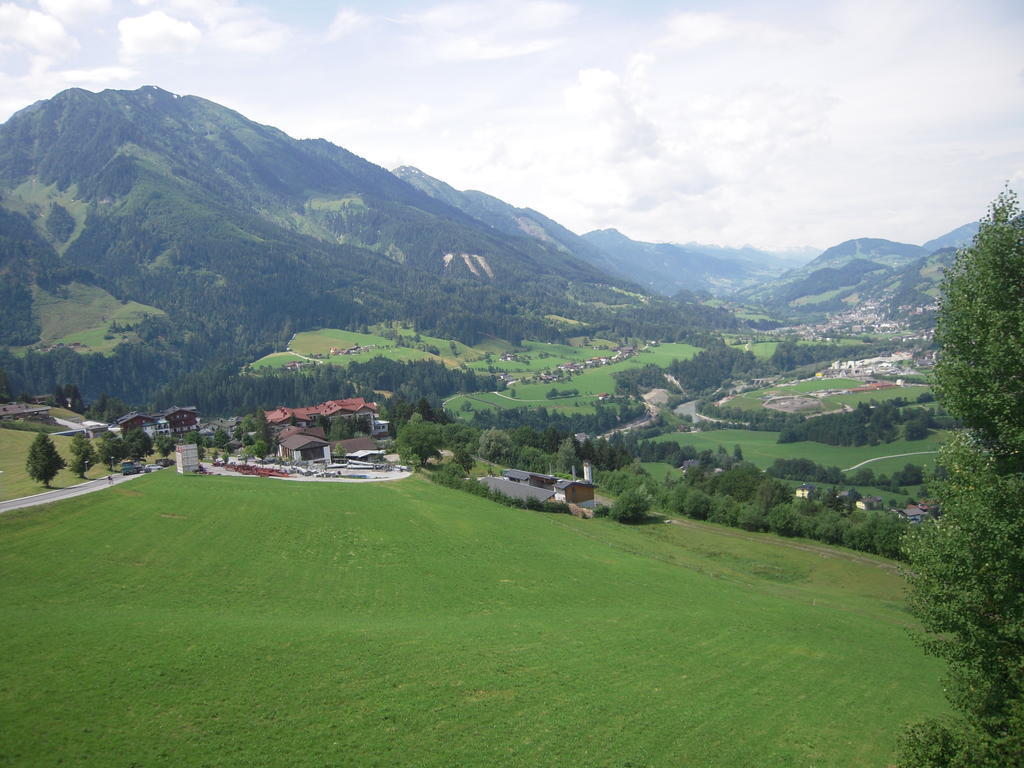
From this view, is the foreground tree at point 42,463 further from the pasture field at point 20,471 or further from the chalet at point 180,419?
the chalet at point 180,419

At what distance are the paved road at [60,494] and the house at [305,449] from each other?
93.3ft

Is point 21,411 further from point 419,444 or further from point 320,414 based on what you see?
point 419,444

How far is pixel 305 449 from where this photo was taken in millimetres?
78375

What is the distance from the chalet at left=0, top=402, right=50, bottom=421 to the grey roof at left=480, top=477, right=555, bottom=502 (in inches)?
2893

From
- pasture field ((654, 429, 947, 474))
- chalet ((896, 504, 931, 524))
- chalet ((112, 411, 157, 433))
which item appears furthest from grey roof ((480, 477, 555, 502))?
pasture field ((654, 429, 947, 474))

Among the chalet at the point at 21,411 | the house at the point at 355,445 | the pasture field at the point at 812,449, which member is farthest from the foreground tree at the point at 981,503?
the chalet at the point at 21,411

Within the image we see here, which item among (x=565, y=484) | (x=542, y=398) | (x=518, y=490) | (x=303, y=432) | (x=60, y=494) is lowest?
(x=565, y=484)

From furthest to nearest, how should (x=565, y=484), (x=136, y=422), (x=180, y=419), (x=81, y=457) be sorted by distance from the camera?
(x=180, y=419)
(x=136, y=422)
(x=565, y=484)
(x=81, y=457)

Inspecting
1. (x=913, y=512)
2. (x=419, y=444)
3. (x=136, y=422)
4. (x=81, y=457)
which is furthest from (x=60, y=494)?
(x=913, y=512)

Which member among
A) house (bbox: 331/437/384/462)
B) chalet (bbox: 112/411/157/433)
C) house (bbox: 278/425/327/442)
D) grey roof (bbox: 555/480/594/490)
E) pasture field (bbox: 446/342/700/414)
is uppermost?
chalet (bbox: 112/411/157/433)

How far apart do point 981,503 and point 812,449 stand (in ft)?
396

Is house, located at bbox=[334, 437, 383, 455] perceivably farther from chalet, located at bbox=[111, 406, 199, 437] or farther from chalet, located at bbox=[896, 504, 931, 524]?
chalet, located at bbox=[896, 504, 931, 524]

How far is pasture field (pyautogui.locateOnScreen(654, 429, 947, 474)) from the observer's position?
11069 centimetres

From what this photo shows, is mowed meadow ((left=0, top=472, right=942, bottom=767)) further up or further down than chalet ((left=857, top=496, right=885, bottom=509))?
further up
